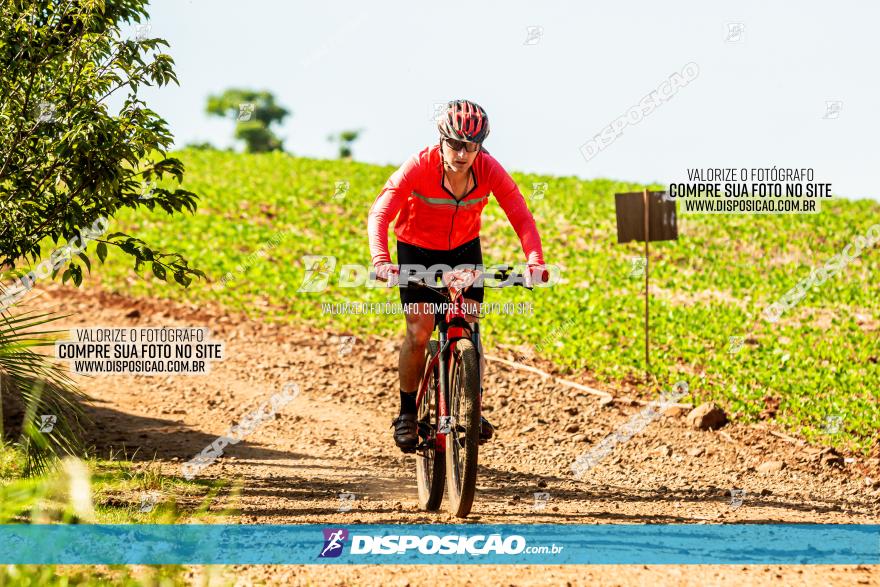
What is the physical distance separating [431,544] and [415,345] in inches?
61.5

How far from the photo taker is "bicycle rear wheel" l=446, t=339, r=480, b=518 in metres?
5.78

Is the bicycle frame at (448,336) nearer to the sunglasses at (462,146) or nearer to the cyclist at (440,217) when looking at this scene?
the cyclist at (440,217)

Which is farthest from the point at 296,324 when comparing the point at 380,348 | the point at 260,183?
the point at 260,183

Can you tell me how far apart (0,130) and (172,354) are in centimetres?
683

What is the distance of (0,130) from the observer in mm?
6762

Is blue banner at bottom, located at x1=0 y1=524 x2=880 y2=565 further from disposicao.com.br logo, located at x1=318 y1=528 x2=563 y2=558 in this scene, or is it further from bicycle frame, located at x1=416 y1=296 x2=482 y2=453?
bicycle frame, located at x1=416 y1=296 x2=482 y2=453

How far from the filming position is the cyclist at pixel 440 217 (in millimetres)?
6043

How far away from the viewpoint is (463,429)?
6.08 metres

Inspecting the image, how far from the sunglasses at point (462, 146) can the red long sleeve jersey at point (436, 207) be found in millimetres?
301

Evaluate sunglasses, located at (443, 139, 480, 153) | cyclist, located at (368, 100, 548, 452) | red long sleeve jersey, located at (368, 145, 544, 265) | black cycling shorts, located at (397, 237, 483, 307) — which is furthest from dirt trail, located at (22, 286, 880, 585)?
sunglasses, located at (443, 139, 480, 153)

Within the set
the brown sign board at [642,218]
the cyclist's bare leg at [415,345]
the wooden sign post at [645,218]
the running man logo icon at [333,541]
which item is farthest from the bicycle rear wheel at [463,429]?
the brown sign board at [642,218]

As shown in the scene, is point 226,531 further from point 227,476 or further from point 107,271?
point 107,271

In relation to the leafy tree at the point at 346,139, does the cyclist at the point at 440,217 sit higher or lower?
lower

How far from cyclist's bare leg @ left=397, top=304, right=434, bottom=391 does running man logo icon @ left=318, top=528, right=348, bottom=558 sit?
53.5 inches
